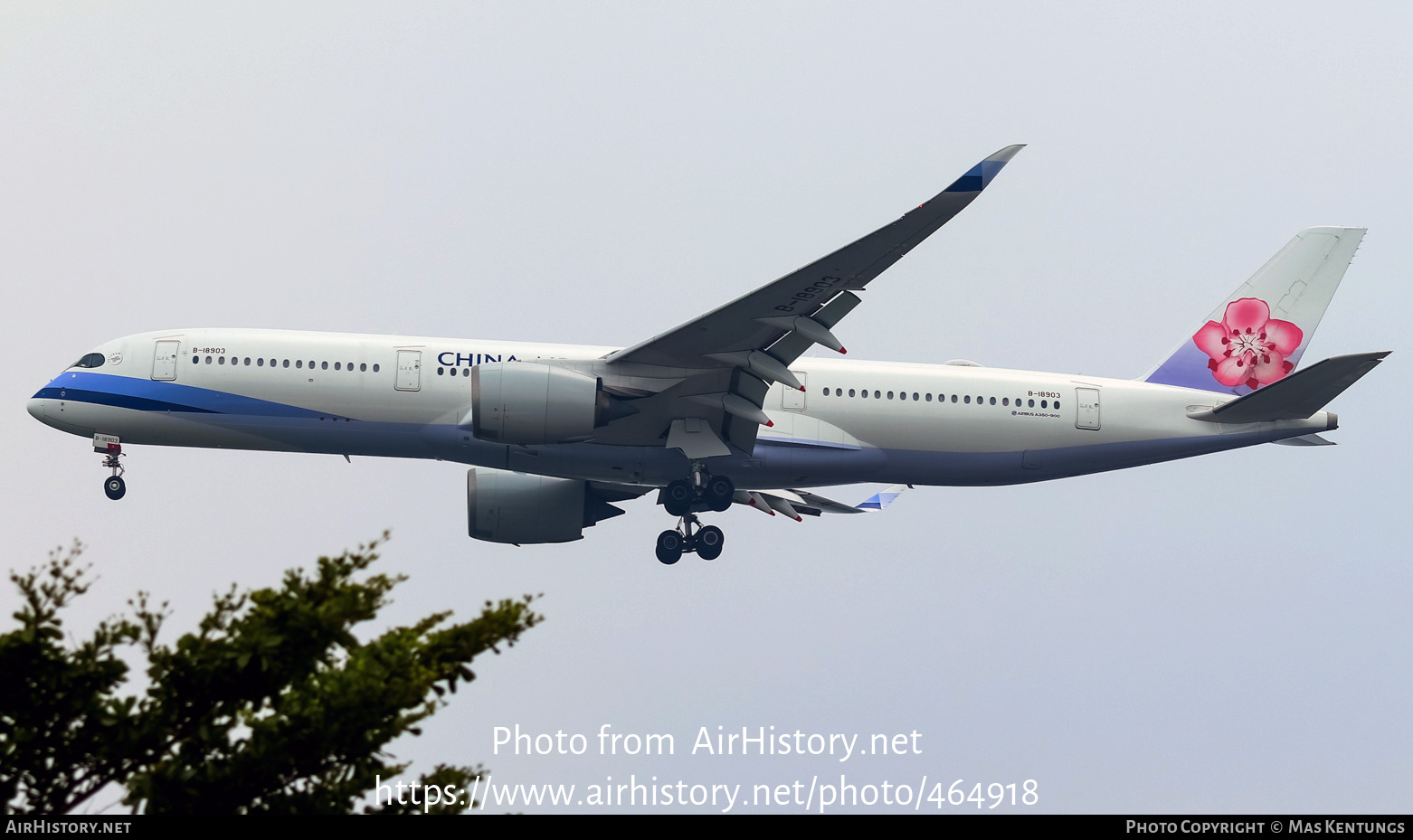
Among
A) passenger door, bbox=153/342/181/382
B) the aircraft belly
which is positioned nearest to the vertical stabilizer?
the aircraft belly

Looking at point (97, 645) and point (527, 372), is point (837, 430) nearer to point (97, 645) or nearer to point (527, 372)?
point (527, 372)

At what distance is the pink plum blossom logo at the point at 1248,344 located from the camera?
108 ft

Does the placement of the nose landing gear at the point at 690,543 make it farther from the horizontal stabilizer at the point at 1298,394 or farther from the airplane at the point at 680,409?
the horizontal stabilizer at the point at 1298,394

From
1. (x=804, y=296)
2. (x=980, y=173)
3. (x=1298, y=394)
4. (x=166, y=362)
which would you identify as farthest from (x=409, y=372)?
(x=1298, y=394)

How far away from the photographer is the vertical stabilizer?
32.9m

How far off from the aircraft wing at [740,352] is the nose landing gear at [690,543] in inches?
95.3

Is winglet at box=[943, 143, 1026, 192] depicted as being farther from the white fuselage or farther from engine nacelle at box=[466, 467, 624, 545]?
engine nacelle at box=[466, 467, 624, 545]

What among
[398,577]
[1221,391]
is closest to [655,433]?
[1221,391]

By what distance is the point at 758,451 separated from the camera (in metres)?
30.0

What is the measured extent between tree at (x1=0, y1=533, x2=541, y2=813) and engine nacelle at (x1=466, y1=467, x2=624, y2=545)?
19.0 m

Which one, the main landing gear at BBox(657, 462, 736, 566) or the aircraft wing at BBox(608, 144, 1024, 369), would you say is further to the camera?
the main landing gear at BBox(657, 462, 736, 566)

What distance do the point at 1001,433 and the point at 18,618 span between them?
21.1 metres

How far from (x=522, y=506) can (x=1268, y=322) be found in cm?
1764

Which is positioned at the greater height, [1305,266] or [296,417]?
[1305,266]
